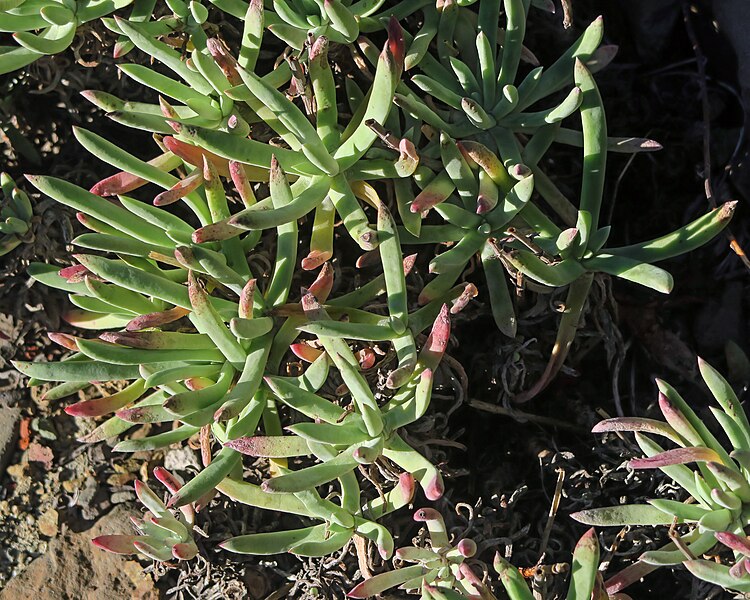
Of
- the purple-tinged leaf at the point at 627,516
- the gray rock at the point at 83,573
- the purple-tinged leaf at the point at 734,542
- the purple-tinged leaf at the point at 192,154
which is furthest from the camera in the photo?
the gray rock at the point at 83,573

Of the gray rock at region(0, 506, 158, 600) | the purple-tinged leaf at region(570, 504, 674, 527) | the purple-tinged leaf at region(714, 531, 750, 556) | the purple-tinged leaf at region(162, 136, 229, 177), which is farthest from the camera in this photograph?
the gray rock at region(0, 506, 158, 600)

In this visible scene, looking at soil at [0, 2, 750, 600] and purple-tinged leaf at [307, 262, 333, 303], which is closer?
purple-tinged leaf at [307, 262, 333, 303]

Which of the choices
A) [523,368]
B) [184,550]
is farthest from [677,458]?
[184,550]

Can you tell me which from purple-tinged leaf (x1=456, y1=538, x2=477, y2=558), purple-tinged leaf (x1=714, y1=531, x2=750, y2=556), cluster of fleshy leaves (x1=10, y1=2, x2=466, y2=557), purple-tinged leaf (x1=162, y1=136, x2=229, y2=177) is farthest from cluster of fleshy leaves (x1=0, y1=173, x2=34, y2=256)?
purple-tinged leaf (x1=714, y1=531, x2=750, y2=556)

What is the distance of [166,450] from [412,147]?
0.98m

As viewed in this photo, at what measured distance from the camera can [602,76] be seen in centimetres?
201

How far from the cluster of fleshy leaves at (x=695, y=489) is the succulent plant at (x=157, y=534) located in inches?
30.0

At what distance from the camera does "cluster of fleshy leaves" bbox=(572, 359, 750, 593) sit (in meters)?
1.29

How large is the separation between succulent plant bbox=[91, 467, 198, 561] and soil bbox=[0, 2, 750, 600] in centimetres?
14

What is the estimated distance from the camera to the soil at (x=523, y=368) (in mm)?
1593

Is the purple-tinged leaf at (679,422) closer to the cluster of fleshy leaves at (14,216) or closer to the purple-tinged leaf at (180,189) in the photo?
the purple-tinged leaf at (180,189)

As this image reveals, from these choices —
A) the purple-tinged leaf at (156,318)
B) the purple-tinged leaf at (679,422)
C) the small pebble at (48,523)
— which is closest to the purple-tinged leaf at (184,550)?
the purple-tinged leaf at (156,318)

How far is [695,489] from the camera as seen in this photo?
139cm

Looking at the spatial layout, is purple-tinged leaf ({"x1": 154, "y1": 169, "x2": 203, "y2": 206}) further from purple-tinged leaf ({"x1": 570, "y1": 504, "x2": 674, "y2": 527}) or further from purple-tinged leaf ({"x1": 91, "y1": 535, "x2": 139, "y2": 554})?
purple-tinged leaf ({"x1": 570, "y1": 504, "x2": 674, "y2": 527})
